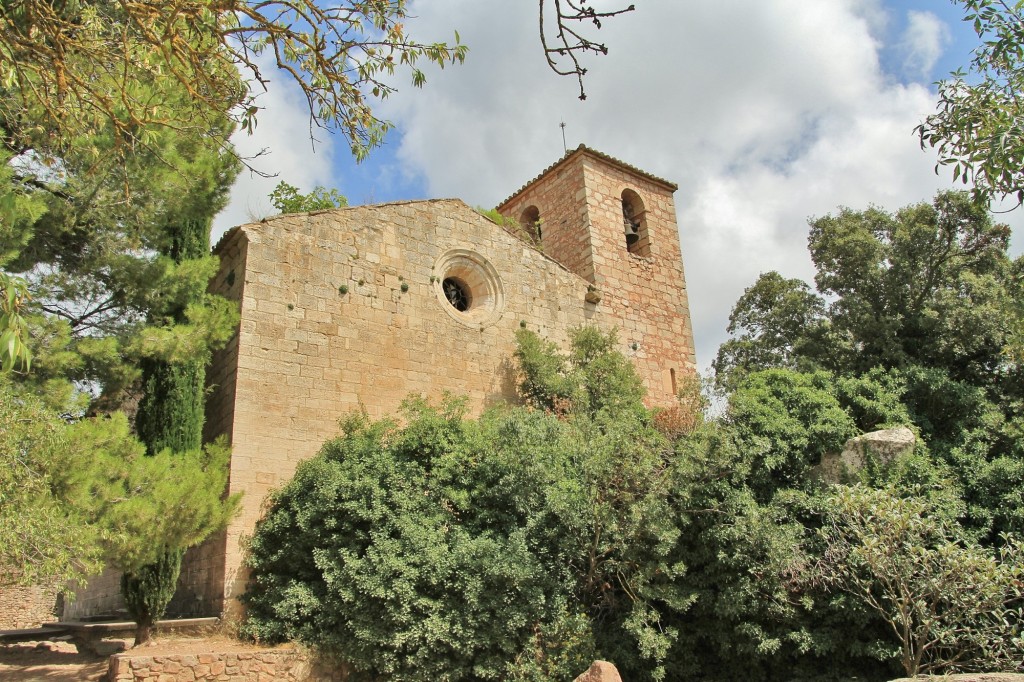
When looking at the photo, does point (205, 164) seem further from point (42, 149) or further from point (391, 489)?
point (391, 489)

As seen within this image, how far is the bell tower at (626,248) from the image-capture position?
654 inches

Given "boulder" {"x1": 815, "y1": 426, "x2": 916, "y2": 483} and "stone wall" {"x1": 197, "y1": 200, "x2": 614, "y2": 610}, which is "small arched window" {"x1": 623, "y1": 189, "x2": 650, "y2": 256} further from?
"boulder" {"x1": 815, "y1": 426, "x2": 916, "y2": 483}

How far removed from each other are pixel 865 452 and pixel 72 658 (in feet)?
37.8

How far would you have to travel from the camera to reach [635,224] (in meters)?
18.6

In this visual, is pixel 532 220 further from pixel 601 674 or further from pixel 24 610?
pixel 24 610

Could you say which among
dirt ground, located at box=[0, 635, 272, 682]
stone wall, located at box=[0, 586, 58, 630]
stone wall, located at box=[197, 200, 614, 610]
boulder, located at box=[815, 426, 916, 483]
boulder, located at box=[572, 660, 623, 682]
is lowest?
boulder, located at box=[572, 660, 623, 682]

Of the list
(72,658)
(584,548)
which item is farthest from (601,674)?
(72,658)

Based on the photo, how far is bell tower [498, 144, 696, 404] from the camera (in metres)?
16.6

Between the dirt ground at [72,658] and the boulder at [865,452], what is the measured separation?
8.33m

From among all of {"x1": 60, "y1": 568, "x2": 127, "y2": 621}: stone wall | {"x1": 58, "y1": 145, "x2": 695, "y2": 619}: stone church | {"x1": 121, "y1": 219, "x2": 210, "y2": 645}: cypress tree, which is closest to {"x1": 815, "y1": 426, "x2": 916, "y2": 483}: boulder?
{"x1": 58, "y1": 145, "x2": 695, "y2": 619}: stone church

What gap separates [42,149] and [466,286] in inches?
309

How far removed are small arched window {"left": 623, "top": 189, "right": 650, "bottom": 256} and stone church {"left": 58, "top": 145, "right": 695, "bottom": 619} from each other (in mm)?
70

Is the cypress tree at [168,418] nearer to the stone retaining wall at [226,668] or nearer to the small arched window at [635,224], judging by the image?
the stone retaining wall at [226,668]

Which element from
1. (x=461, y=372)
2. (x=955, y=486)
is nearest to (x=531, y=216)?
(x=461, y=372)
